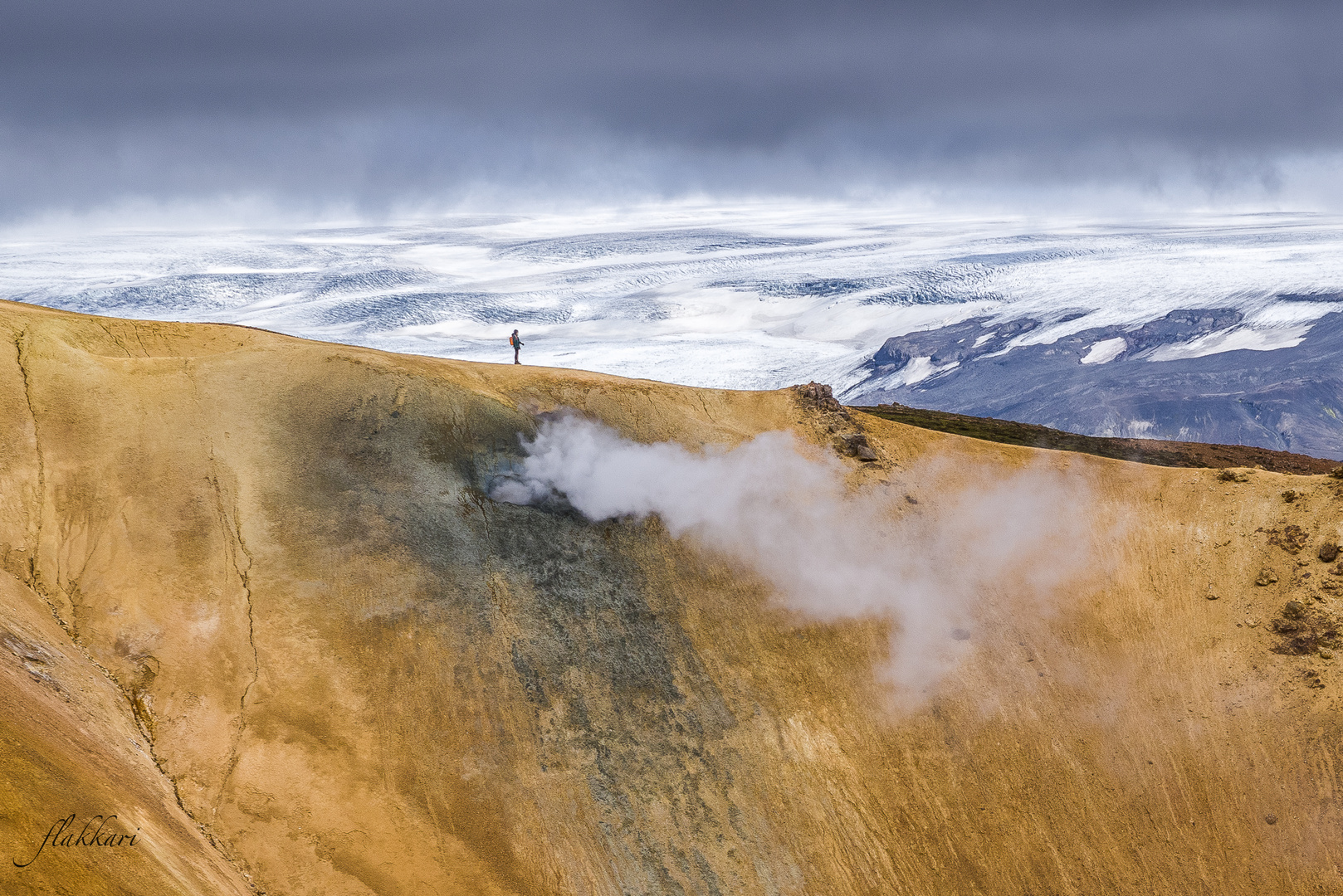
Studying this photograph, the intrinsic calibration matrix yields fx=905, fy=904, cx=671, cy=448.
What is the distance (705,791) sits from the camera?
3030cm

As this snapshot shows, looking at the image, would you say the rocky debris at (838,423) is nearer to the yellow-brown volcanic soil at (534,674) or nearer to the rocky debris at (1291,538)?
the yellow-brown volcanic soil at (534,674)

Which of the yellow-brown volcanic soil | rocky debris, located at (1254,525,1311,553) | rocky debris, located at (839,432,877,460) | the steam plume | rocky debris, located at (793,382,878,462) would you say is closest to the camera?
the yellow-brown volcanic soil

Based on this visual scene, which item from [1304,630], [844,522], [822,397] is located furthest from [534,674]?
[1304,630]

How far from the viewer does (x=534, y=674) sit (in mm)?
31516

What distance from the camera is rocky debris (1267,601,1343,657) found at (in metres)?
34.1

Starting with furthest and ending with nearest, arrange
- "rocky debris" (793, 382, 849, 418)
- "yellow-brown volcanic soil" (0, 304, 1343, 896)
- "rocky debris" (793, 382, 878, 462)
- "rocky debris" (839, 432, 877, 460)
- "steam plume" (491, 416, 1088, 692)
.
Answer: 1. "rocky debris" (793, 382, 849, 418)
2. "rocky debris" (793, 382, 878, 462)
3. "rocky debris" (839, 432, 877, 460)
4. "steam plume" (491, 416, 1088, 692)
5. "yellow-brown volcanic soil" (0, 304, 1343, 896)

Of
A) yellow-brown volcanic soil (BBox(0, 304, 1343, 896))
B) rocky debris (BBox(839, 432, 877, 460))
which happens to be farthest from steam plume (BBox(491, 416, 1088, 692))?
rocky debris (BBox(839, 432, 877, 460))

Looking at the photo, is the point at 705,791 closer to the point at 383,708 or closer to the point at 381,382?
the point at 383,708

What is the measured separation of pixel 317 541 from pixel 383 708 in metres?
7.11

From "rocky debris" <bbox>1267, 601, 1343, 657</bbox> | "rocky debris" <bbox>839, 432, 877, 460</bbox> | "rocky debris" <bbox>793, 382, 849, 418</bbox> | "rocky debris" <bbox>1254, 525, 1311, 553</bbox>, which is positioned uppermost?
"rocky debris" <bbox>793, 382, 849, 418</bbox>

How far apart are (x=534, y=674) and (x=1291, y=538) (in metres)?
31.2

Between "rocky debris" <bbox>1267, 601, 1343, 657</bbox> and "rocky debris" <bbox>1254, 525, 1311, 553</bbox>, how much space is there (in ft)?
9.28

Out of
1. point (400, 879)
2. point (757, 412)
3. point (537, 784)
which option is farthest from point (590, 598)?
point (757, 412)

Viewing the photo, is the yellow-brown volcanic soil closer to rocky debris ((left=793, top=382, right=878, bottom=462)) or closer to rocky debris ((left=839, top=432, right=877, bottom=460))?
rocky debris ((left=839, top=432, right=877, bottom=460))
